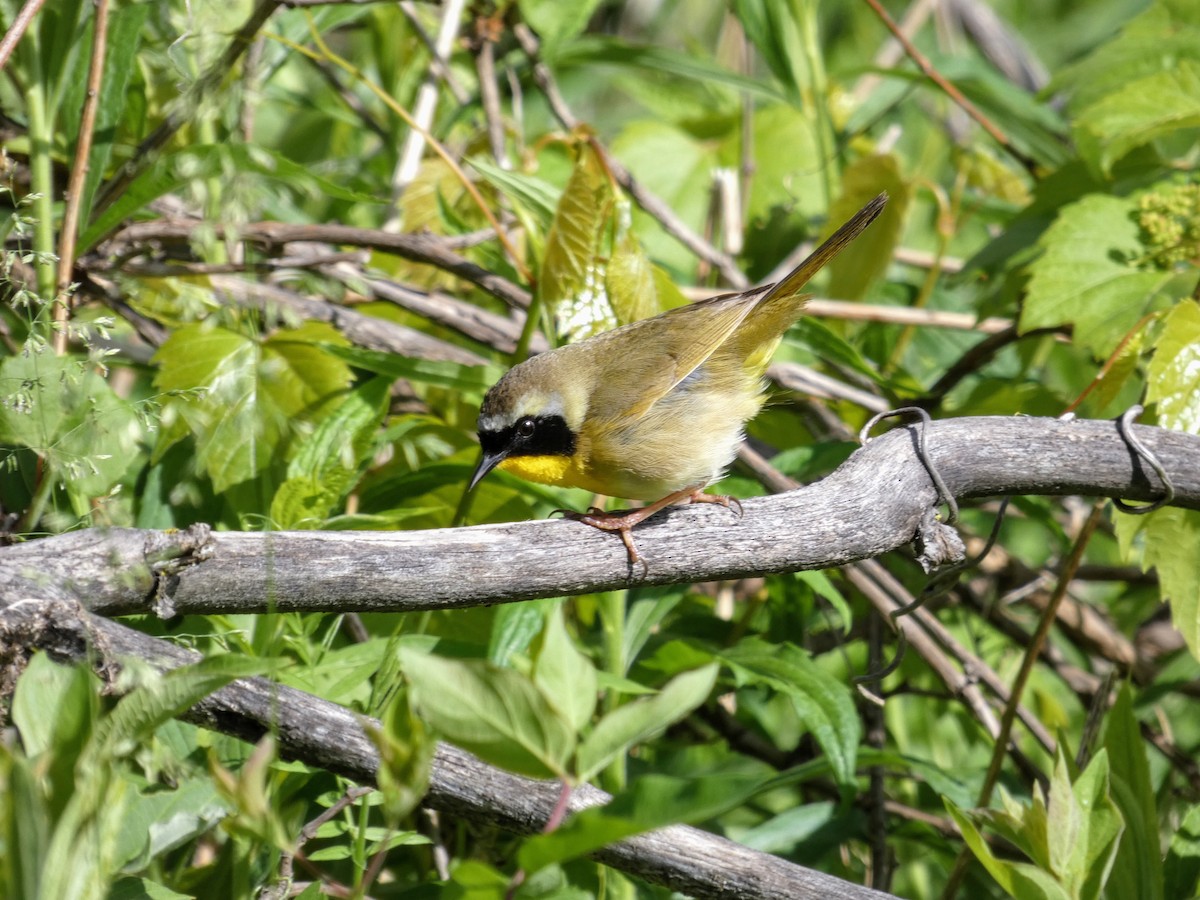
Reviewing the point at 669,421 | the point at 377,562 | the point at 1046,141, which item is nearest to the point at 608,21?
the point at 1046,141

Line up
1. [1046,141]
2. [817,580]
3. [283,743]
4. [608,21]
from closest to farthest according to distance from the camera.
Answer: [283,743], [817,580], [1046,141], [608,21]

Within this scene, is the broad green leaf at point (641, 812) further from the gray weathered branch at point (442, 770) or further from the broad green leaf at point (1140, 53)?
the broad green leaf at point (1140, 53)

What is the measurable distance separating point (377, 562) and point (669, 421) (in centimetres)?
121

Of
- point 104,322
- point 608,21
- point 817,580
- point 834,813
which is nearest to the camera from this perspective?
point 104,322

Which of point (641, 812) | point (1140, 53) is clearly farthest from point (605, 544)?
point (1140, 53)

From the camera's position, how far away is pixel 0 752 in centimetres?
116

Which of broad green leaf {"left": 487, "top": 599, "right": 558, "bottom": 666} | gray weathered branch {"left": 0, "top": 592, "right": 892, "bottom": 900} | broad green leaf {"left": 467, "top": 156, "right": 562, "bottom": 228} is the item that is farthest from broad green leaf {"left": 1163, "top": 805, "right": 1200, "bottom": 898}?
broad green leaf {"left": 467, "top": 156, "right": 562, "bottom": 228}

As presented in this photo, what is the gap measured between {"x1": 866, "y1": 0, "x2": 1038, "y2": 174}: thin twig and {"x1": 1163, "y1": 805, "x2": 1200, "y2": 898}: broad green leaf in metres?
2.50

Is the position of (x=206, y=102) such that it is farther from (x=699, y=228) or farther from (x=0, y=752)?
(x=699, y=228)

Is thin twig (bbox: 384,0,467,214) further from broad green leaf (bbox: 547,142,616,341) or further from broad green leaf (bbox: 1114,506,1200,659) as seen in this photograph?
broad green leaf (bbox: 1114,506,1200,659)

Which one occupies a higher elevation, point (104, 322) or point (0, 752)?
point (104, 322)

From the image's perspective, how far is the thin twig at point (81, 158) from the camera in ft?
7.82

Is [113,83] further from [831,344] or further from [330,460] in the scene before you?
[831,344]

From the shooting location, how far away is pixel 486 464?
2588mm
